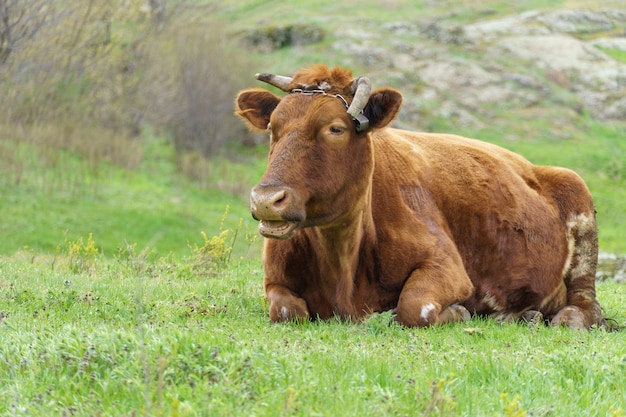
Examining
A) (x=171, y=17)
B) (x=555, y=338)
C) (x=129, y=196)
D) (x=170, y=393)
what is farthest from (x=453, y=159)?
(x=171, y=17)

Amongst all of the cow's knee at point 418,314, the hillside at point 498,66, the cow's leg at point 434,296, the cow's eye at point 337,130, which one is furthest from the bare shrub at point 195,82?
the cow's knee at point 418,314

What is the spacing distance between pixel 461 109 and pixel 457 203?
1715 inches

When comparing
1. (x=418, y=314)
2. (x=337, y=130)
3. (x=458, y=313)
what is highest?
(x=337, y=130)

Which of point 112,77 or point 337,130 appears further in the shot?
point 112,77

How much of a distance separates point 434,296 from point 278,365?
3328 mm

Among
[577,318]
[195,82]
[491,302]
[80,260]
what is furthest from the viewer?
[195,82]

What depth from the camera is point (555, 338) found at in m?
8.12

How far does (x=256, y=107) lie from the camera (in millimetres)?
9211

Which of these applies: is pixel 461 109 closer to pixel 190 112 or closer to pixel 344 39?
pixel 344 39

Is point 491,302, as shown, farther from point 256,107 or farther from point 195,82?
point 195,82

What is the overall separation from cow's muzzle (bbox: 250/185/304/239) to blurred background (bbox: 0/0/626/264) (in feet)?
38.2

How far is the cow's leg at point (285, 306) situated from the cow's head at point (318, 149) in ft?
2.88

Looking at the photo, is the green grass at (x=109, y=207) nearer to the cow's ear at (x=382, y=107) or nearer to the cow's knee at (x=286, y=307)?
the cow's knee at (x=286, y=307)

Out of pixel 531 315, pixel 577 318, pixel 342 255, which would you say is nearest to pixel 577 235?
pixel 531 315
